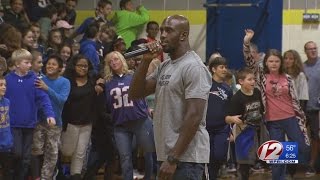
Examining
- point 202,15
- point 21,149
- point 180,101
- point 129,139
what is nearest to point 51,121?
point 21,149

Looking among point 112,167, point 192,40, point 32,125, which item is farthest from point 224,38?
point 32,125

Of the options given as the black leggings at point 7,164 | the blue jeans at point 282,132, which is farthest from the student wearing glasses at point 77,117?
the blue jeans at point 282,132

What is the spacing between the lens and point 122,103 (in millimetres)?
8875

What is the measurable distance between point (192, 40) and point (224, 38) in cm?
61

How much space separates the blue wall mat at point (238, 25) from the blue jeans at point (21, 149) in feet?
17.1

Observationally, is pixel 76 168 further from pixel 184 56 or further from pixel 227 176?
pixel 184 56

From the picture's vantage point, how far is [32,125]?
8.30m

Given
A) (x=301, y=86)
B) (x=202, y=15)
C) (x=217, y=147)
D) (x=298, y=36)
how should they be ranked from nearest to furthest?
(x=217, y=147) < (x=301, y=86) < (x=298, y=36) < (x=202, y=15)

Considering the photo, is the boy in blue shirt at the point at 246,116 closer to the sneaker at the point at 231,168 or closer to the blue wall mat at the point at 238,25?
the sneaker at the point at 231,168

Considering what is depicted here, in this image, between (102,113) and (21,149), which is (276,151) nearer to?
(102,113)

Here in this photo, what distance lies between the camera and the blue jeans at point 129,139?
8.73 metres

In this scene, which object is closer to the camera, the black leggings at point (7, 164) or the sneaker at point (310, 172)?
the black leggings at point (7, 164)

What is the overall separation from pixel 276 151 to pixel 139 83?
3.90 metres

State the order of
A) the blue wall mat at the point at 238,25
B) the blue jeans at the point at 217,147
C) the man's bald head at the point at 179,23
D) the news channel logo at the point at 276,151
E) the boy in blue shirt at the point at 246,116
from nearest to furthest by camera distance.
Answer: the man's bald head at the point at 179,23 → the blue jeans at the point at 217,147 → the boy in blue shirt at the point at 246,116 → the news channel logo at the point at 276,151 → the blue wall mat at the point at 238,25
